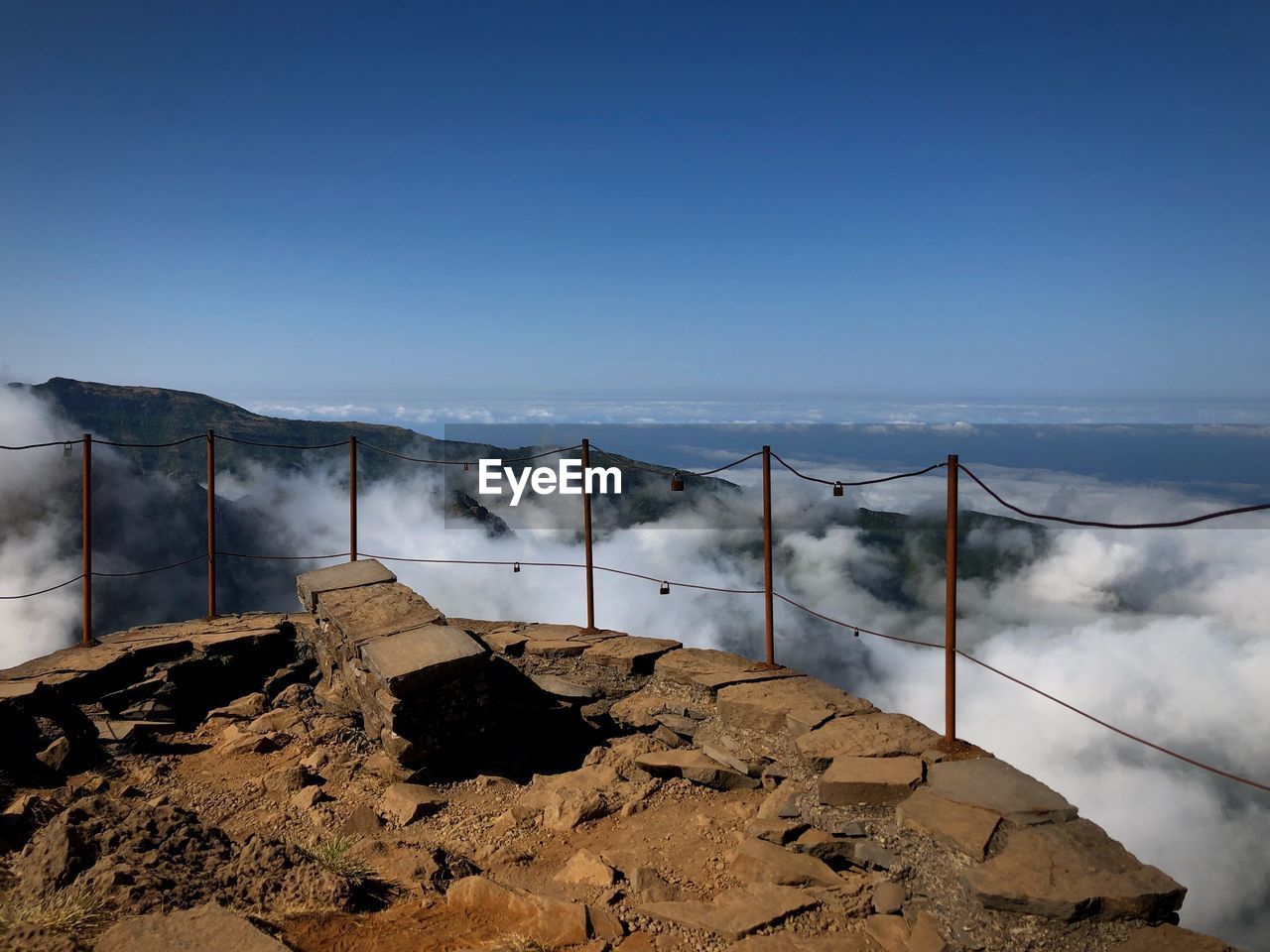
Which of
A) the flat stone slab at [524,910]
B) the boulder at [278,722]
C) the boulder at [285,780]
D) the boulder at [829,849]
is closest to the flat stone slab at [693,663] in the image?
the boulder at [829,849]

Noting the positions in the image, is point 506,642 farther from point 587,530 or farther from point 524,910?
point 524,910

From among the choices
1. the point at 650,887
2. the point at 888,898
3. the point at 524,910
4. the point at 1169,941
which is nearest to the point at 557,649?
the point at 650,887

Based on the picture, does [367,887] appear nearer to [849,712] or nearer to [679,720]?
[679,720]

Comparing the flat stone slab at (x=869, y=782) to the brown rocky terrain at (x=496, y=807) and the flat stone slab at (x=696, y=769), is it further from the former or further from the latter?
the flat stone slab at (x=696, y=769)

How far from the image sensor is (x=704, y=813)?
16.8 ft

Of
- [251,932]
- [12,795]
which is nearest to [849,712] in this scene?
[251,932]

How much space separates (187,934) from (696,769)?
3.34 meters

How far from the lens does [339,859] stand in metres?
4.27

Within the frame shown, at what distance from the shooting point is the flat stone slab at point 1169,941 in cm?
→ 338

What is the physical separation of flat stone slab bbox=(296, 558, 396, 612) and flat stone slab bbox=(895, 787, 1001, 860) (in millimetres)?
5168

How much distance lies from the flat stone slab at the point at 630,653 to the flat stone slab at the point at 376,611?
1529 mm

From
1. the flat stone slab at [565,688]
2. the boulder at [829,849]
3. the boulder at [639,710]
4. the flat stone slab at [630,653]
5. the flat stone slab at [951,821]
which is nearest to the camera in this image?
the flat stone slab at [951,821]

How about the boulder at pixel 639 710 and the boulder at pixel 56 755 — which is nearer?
the boulder at pixel 56 755

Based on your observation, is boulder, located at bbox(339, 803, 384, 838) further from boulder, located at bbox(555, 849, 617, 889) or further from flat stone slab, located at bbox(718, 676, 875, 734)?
flat stone slab, located at bbox(718, 676, 875, 734)
